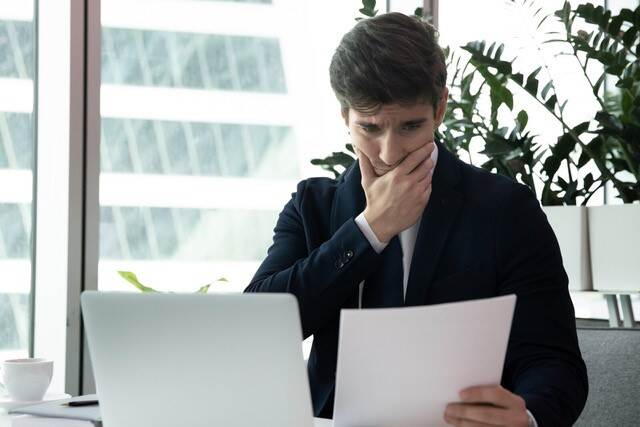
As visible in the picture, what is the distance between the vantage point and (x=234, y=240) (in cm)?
367

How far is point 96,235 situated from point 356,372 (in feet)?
7.08

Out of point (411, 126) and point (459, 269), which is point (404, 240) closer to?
point (459, 269)

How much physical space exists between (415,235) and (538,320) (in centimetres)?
31

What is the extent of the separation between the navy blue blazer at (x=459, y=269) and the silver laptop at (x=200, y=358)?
550mm

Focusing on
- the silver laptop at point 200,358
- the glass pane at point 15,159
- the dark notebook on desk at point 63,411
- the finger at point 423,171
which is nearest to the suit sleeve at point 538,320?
the finger at point 423,171

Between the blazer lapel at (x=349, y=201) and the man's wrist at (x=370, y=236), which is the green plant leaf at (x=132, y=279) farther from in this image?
the man's wrist at (x=370, y=236)

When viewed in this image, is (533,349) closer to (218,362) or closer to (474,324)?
(474,324)

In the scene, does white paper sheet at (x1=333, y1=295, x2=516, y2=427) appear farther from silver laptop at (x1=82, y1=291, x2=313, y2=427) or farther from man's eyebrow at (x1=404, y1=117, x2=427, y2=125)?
man's eyebrow at (x1=404, y1=117, x2=427, y2=125)

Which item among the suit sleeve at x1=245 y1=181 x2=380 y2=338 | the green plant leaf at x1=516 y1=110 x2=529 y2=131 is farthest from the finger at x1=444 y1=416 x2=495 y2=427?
the green plant leaf at x1=516 y1=110 x2=529 y2=131

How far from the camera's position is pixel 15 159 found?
10.0 ft

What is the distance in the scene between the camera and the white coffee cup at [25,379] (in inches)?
65.6

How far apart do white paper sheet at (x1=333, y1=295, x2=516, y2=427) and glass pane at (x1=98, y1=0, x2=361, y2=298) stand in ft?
7.59

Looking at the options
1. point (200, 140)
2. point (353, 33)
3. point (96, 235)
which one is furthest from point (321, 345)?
point (200, 140)

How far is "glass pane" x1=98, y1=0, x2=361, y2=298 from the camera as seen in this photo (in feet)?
11.0
